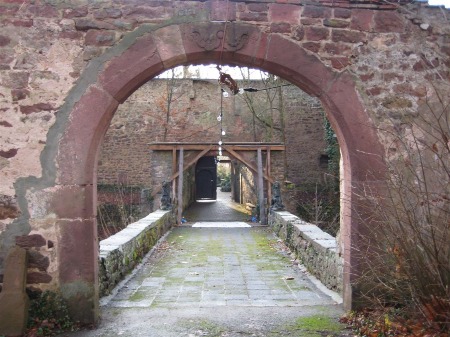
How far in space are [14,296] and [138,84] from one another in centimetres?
211

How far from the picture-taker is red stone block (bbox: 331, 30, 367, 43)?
4402mm

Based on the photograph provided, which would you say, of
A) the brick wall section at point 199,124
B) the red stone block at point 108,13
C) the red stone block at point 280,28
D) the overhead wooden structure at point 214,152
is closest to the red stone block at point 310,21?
the red stone block at point 280,28

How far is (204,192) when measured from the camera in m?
30.8

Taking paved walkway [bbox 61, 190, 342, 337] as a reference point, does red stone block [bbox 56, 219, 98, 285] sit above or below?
above

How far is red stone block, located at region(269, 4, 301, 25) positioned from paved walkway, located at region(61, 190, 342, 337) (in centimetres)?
279

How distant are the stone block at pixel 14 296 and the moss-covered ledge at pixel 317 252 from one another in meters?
3.09

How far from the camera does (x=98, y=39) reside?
13.8 feet

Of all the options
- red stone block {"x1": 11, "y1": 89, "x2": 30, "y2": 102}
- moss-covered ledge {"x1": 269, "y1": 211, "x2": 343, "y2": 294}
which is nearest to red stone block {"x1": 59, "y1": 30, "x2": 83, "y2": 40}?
red stone block {"x1": 11, "y1": 89, "x2": 30, "y2": 102}

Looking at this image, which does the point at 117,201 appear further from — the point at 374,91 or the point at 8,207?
the point at 374,91

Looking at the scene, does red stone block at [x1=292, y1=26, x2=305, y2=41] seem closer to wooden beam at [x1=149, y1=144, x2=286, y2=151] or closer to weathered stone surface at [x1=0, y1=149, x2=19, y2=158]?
weathered stone surface at [x1=0, y1=149, x2=19, y2=158]

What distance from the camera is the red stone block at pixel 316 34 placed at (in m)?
4.38

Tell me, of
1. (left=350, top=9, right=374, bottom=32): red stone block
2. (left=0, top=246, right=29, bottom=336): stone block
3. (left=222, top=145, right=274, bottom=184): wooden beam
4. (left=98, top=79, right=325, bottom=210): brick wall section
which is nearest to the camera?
(left=0, top=246, right=29, bottom=336): stone block

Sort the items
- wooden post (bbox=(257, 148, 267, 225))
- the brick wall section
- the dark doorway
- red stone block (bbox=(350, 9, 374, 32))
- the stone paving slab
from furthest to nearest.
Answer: the dark doorway < the brick wall section < wooden post (bbox=(257, 148, 267, 225)) < the stone paving slab < red stone block (bbox=(350, 9, 374, 32))

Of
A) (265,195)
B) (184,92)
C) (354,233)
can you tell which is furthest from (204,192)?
(354,233)
